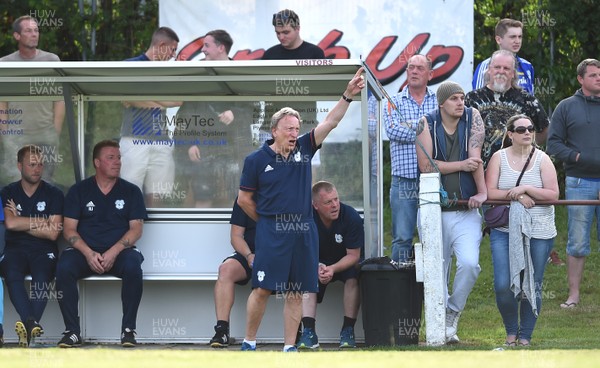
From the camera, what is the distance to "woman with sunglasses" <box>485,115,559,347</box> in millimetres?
9336

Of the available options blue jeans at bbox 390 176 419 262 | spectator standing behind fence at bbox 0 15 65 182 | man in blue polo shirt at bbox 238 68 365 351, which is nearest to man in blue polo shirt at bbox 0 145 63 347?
spectator standing behind fence at bbox 0 15 65 182

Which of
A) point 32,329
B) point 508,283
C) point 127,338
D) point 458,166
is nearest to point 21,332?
point 32,329

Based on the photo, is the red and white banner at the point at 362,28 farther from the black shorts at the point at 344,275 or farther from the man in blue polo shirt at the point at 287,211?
the man in blue polo shirt at the point at 287,211

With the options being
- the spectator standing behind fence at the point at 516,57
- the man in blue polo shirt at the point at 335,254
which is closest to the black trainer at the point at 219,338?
the man in blue polo shirt at the point at 335,254

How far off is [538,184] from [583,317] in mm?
2309

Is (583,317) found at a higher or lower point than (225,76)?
lower

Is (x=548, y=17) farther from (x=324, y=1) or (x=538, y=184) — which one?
(x=538, y=184)

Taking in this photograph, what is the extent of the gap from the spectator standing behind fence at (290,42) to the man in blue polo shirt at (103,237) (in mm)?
1777

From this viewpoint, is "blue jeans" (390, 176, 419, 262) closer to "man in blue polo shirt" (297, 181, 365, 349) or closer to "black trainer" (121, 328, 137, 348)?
"man in blue polo shirt" (297, 181, 365, 349)

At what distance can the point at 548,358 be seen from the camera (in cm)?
668

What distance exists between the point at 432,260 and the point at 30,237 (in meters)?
3.52

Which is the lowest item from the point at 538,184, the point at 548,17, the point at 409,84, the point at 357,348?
the point at 357,348

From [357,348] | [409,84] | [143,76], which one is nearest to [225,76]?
[143,76]

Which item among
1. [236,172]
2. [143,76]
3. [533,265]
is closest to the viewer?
[533,265]
